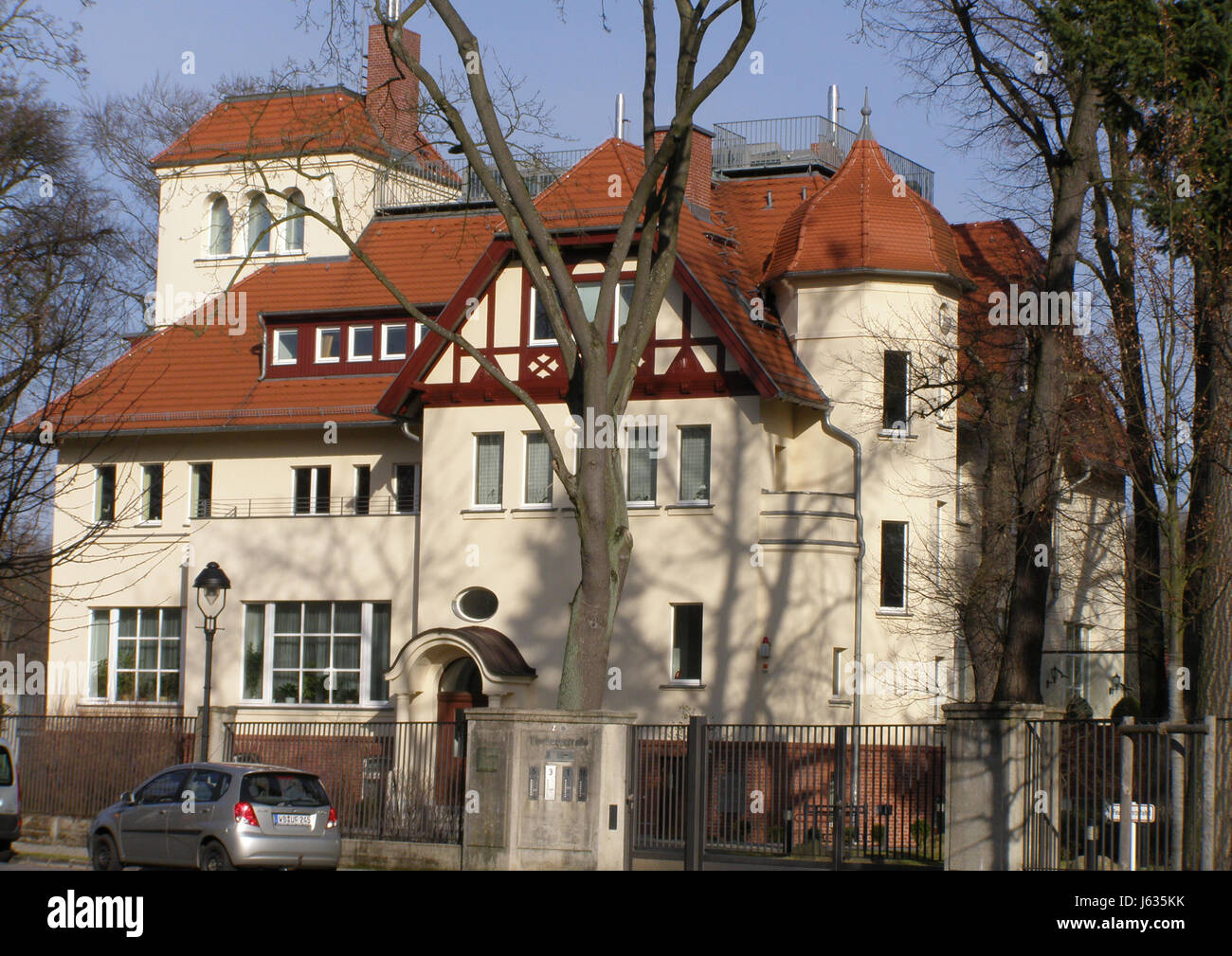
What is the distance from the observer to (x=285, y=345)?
3628 cm

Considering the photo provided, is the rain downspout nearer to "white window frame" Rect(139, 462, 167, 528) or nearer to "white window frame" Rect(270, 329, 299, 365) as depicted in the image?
"white window frame" Rect(270, 329, 299, 365)

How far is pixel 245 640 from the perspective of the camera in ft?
111

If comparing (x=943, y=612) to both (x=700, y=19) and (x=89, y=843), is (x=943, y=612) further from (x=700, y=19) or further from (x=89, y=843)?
(x=89, y=843)

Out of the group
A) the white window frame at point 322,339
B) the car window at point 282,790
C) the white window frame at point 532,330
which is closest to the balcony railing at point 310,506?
the white window frame at point 322,339

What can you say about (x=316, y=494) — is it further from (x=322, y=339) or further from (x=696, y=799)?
(x=696, y=799)

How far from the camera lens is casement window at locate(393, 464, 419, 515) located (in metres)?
33.9

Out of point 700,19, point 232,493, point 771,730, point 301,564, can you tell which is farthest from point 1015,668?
point 232,493

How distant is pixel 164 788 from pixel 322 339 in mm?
16790

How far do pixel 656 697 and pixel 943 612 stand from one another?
575 centimetres

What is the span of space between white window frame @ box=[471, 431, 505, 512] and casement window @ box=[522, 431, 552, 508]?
445mm

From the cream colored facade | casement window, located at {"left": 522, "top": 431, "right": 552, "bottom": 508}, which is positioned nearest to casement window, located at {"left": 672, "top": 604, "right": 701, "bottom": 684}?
the cream colored facade

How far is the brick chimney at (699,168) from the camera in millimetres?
34219
